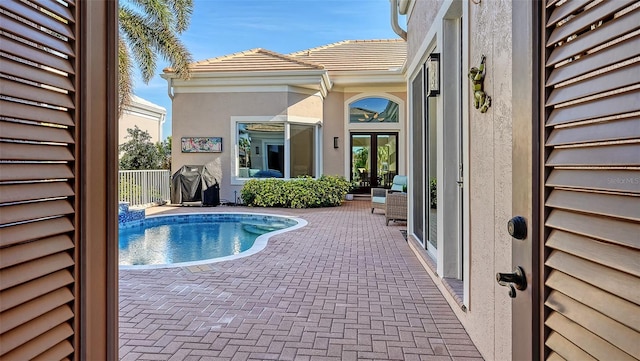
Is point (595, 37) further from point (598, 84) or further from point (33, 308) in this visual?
point (33, 308)

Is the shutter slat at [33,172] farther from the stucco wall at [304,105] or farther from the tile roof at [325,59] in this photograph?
the tile roof at [325,59]

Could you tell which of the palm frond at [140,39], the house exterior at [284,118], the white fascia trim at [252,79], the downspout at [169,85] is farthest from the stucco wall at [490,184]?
the downspout at [169,85]

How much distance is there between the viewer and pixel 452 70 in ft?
11.5

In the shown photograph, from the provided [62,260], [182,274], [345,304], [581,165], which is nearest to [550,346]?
[581,165]

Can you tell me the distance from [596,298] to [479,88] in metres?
1.84

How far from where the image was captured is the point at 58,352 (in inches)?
41.7

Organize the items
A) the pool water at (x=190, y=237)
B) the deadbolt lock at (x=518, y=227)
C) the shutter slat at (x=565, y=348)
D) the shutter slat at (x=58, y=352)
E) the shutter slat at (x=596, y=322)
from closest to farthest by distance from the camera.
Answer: the shutter slat at (x=596, y=322) → the shutter slat at (x=565, y=348) → the shutter slat at (x=58, y=352) → the deadbolt lock at (x=518, y=227) → the pool water at (x=190, y=237)

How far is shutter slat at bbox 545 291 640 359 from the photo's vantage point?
777 millimetres

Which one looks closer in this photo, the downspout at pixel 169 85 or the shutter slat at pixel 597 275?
the shutter slat at pixel 597 275

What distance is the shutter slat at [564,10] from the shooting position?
927 mm

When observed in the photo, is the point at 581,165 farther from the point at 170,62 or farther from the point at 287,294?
the point at 170,62

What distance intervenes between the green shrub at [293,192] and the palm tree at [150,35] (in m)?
4.02

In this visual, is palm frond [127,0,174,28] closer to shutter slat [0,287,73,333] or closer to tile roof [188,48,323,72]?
tile roof [188,48,323,72]

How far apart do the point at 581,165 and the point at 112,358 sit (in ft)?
5.23
